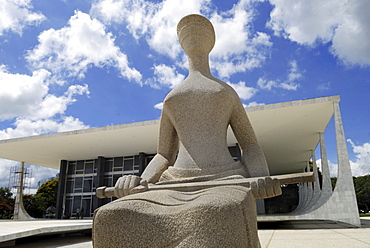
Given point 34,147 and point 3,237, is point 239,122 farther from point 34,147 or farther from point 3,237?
point 34,147

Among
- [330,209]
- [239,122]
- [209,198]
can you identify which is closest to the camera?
[209,198]

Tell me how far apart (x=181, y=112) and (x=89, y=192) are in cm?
2299

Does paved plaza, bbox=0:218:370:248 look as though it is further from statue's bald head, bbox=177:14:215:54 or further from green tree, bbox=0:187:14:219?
green tree, bbox=0:187:14:219

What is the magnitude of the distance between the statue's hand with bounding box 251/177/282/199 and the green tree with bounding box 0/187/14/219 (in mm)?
34603

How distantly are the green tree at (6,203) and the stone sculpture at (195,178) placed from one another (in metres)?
33.5

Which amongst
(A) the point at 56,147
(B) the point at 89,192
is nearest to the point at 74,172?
(B) the point at 89,192

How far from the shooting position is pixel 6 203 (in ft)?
101

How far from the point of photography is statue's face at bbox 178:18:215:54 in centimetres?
346

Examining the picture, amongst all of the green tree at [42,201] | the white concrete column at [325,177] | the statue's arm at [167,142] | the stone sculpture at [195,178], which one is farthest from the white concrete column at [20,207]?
the stone sculpture at [195,178]

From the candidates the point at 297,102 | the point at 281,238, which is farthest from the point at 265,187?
the point at 297,102

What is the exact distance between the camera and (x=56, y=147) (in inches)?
840

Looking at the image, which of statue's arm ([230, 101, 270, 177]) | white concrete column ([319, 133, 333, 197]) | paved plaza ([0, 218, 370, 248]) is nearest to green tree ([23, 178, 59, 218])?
paved plaza ([0, 218, 370, 248])

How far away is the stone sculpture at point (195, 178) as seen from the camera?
192 centimetres

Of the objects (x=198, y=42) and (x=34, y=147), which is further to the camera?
(x=34, y=147)
